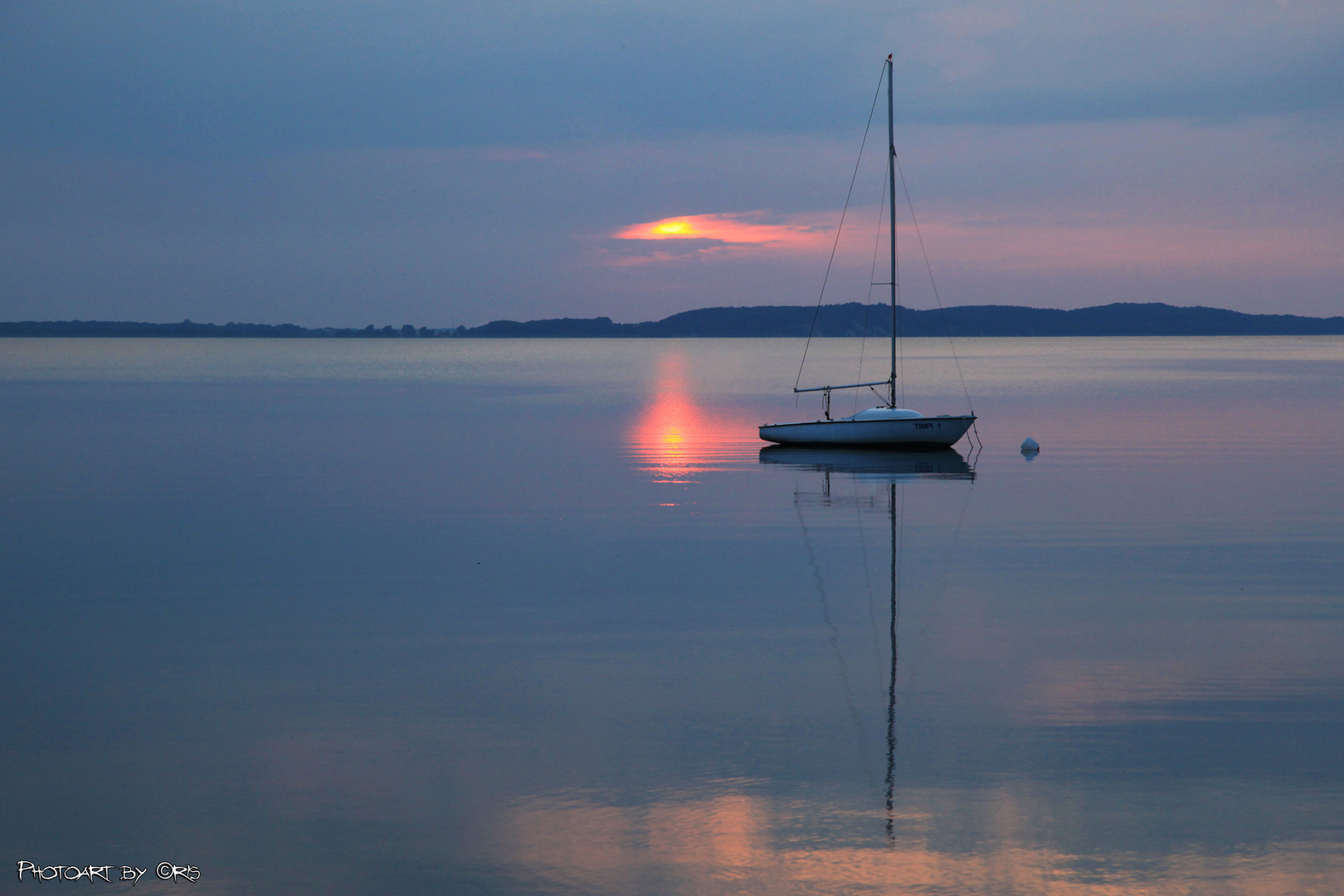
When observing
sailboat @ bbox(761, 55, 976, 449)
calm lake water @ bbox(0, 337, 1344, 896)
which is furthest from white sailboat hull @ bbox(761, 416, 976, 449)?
calm lake water @ bbox(0, 337, 1344, 896)

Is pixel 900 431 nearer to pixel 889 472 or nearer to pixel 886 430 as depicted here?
pixel 886 430

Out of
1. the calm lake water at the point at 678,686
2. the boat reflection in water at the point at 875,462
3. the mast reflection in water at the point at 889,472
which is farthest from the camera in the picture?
the boat reflection in water at the point at 875,462

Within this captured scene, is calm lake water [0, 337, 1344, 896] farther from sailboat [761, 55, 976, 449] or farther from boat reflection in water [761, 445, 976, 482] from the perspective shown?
sailboat [761, 55, 976, 449]

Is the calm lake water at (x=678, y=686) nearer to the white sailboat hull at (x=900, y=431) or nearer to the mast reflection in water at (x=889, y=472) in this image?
the mast reflection in water at (x=889, y=472)

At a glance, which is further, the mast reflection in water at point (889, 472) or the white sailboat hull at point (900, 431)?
the white sailboat hull at point (900, 431)

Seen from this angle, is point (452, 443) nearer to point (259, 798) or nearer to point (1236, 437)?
point (1236, 437)

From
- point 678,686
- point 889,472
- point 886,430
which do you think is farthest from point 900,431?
point 678,686

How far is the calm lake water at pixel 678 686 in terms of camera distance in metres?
7.72

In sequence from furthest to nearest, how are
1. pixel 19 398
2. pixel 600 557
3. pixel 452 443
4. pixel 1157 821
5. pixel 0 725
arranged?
pixel 19 398
pixel 452 443
pixel 600 557
pixel 0 725
pixel 1157 821

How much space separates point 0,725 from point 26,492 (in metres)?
17.7

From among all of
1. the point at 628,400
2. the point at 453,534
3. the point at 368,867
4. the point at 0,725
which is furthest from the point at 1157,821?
the point at 628,400

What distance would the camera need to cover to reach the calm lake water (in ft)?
25.3

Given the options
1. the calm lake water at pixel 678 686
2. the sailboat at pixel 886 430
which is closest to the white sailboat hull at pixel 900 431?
the sailboat at pixel 886 430

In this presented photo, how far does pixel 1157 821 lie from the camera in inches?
317
